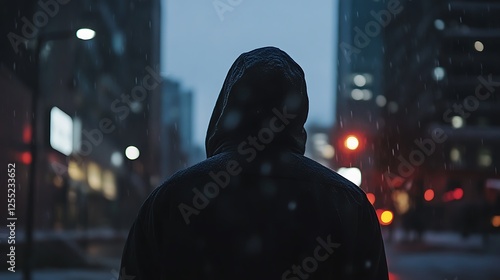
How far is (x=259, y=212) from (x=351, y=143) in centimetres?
1843

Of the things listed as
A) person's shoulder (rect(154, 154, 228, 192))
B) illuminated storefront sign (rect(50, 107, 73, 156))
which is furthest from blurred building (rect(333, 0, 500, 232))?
person's shoulder (rect(154, 154, 228, 192))

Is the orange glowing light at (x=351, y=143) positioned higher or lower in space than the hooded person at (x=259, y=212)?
higher

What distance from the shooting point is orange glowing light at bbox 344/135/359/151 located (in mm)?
20672

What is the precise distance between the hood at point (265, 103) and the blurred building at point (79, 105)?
46.8 ft

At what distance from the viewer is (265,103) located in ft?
8.70

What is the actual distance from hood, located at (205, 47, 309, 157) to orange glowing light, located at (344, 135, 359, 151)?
18093mm

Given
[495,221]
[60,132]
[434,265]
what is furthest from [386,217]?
[495,221]

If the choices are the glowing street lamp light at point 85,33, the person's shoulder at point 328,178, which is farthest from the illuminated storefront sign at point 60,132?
the person's shoulder at point 328,178

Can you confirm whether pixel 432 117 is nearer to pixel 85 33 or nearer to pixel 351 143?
A: pixel 351 143

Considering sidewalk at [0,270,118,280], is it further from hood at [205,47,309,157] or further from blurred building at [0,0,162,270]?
hood at [205,47,309,157]

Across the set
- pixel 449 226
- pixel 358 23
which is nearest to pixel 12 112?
pixel 449 226

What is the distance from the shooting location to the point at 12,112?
24938 mm

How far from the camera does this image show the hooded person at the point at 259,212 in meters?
2.48

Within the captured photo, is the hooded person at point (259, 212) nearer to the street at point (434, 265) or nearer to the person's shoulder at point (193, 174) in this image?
the person's shoulder at point (193, 174)
